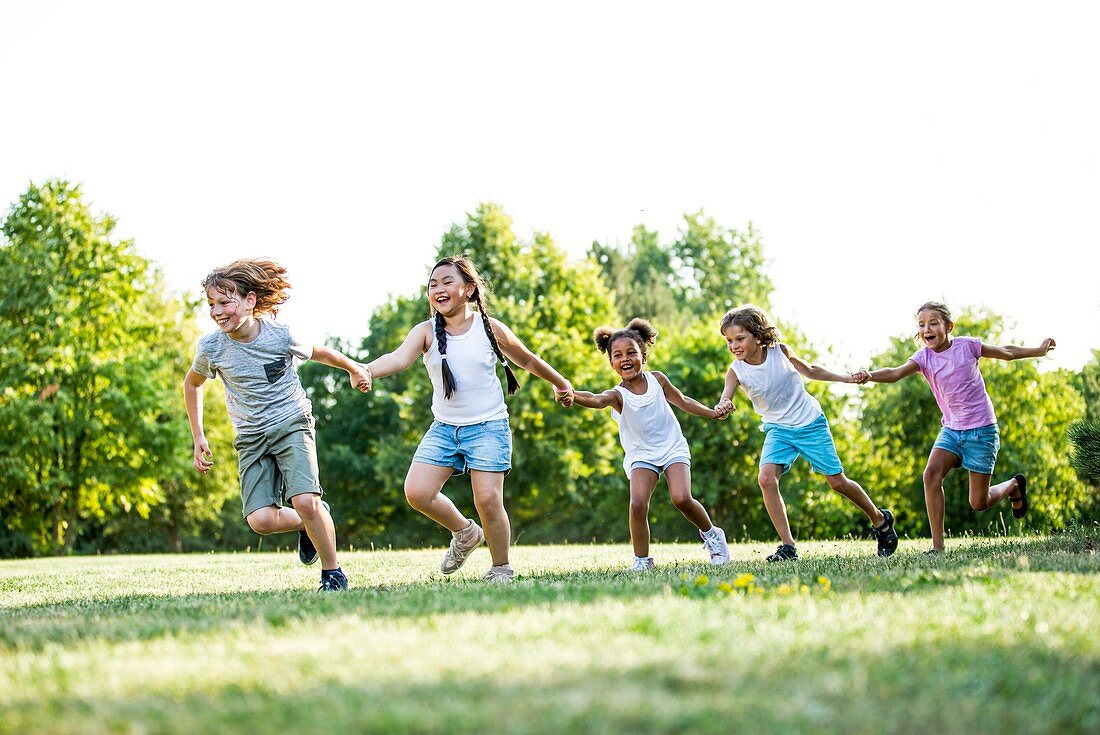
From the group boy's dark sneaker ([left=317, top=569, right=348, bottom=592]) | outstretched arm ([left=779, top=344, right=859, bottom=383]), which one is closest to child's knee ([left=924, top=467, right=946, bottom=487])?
outstretched arm ([left=779, top=344, right=859, bottom=383])

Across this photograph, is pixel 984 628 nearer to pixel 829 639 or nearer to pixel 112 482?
pixel 829 639

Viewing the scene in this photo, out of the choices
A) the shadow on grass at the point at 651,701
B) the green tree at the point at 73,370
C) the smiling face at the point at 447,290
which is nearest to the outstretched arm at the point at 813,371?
the smiling face at the point at 447,290

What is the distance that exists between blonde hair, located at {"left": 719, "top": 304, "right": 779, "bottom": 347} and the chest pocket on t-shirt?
159 inches

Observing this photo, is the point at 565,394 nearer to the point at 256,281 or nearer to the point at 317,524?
the point at 317,524

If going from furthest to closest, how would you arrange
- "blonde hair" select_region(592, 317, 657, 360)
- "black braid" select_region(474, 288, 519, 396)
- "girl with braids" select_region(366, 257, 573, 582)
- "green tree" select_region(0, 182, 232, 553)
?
"green tree" select_region(0, 182, 232, 553), "blonde hair" select_region(592, 317, 657, 360), "black braid" select_region(474, 288, 519, 396), "girl with braids" select_region(366, 257, 573, 582)

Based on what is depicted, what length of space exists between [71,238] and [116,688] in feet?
97.9

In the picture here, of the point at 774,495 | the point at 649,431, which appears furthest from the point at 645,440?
the point at 774,495

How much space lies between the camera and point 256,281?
7.86 m

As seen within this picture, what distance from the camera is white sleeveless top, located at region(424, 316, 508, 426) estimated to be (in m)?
7.99

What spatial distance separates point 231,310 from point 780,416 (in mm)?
4869

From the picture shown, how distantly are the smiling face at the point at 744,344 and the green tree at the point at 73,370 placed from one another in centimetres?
2281

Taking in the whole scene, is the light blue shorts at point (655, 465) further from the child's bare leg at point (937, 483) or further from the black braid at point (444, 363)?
the child's bare leg at point (937, 483)

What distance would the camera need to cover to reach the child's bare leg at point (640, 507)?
920 centimetres

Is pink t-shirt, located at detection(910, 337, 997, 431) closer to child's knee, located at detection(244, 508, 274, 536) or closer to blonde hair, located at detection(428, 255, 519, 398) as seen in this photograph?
blonde hair, located at detection(428, 255, 519, 398)
